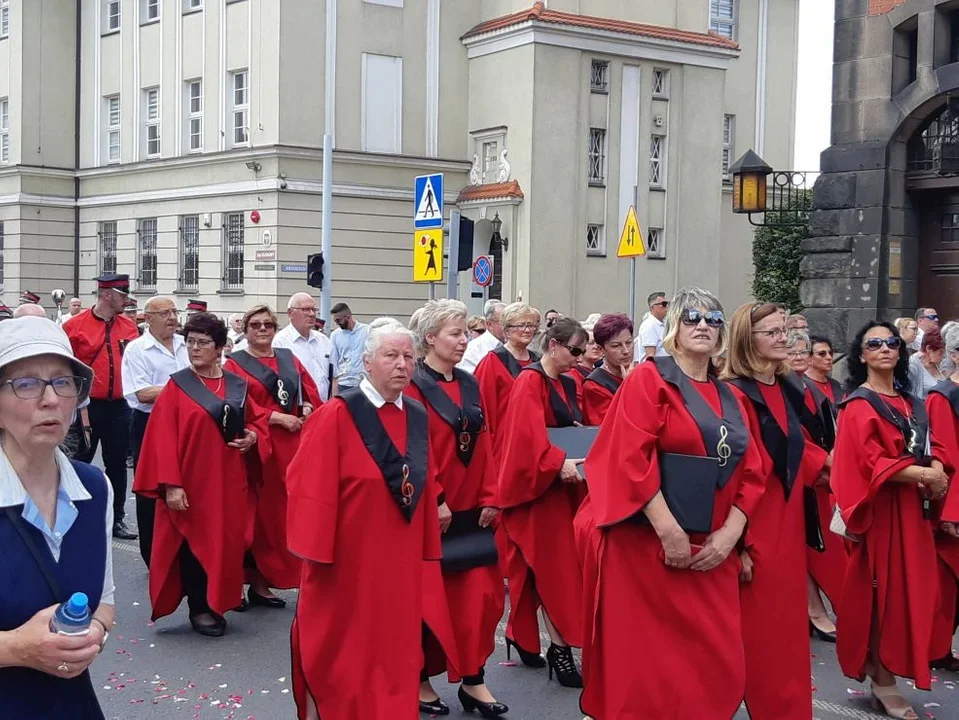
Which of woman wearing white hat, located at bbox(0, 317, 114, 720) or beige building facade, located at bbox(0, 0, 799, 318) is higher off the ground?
beige building facade, located at bbox(0, 0, 799, 318)

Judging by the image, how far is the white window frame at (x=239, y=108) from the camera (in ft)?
102

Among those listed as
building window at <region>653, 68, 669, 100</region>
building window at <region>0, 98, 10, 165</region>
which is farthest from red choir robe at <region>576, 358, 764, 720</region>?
building window at <region>0, 98, 10, 165</region>

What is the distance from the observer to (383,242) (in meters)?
31.3

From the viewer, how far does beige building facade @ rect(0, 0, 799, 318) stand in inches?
1172

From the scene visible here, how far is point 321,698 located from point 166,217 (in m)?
29.7

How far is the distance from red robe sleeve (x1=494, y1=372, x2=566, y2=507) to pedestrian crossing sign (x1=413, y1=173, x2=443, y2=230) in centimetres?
726

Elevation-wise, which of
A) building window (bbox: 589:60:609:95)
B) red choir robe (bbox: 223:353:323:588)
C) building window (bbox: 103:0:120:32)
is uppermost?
building window (bbox: 103:0:120:32)

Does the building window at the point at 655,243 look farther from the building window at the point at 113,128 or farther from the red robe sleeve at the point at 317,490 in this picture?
the red robe sleeve at the point at 317,490

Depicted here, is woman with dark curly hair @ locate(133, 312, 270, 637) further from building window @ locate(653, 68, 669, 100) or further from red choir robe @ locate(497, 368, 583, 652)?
building window @ locate(653, 68, 669, 100)

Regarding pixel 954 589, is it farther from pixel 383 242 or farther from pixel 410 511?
pixel 383 242

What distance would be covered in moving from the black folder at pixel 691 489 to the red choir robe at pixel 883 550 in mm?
1582

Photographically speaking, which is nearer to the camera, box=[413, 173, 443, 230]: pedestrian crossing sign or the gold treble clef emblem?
the gold treble clef emblem

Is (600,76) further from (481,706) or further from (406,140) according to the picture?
(481,706)

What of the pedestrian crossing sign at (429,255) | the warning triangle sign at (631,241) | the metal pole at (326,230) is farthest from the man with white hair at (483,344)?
the metal pole at (326,230)
